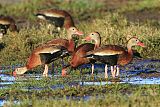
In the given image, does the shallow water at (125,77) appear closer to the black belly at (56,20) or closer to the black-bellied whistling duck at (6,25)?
the black belly at (56,20)

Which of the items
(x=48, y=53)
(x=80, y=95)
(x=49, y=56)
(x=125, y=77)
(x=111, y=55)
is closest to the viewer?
(x=80, y=95)

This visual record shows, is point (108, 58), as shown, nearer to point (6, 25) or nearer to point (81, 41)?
point (81, 41)

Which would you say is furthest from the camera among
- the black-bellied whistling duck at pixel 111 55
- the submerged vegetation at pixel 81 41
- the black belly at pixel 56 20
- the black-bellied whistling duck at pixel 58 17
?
the black belly at pixel 56 20

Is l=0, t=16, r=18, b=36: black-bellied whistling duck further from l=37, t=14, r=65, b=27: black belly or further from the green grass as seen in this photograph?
A: the green grass

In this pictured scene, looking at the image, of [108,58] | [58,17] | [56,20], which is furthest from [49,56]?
[56,20]

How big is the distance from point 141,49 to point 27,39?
265 centimetres

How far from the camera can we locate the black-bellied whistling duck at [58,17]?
18609 millimetres

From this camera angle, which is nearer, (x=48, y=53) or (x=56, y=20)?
(x=48, y=53)

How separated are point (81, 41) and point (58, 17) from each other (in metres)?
2.72

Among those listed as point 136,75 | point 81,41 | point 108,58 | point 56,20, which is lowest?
point 136,75

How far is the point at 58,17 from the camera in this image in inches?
736

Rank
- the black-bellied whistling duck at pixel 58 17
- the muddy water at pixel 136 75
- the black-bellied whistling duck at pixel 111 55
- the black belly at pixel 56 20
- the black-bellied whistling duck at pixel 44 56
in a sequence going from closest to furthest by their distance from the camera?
1. the muddy water at pixel 136 75
2. the black-bellied whistling duck at pixel 111 55
3. the black-bellied whistling duck at pixel 44 56
4. the black-bellied whistling duck at pixel 58 17
5. the black belly at pixel 56 20

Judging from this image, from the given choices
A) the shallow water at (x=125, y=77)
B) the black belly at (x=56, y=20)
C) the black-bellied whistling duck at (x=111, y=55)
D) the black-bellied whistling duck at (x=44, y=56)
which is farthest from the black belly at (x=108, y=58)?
the black belly at (x=56, y=20)

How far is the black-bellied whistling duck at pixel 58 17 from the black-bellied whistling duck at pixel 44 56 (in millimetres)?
4993
